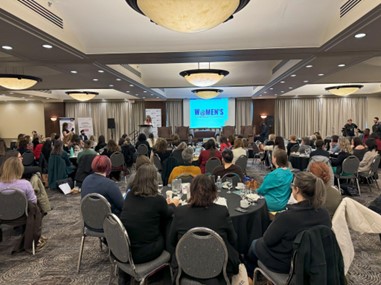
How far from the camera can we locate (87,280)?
3293 mm

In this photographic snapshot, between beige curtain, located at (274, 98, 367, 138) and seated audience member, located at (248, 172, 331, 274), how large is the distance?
15656 millimetres

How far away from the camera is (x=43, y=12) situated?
13.1 feet

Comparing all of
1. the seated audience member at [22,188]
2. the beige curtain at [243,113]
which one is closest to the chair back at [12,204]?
the seated audience member at [22,188]

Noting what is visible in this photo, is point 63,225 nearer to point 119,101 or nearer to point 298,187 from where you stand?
point 298,187

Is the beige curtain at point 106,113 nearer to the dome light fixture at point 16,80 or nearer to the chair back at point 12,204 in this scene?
the dome light fixture at point 16,80

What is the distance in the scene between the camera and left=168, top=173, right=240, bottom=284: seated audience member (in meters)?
2.30

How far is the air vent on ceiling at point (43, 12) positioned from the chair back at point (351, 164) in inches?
239

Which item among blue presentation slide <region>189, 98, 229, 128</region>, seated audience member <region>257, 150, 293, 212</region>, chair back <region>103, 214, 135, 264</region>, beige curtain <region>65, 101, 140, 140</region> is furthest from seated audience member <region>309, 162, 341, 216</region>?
beige curtain <region>65, 101, 140, 140</region>

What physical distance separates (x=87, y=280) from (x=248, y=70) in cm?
791

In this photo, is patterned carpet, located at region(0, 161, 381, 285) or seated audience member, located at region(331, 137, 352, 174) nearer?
patterned carpet, located at region(0, 161, 381, 285)

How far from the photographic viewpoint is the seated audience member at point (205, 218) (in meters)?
2.30

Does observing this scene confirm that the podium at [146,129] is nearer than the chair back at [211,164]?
No

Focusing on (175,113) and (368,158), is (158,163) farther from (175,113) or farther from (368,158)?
(175,113)

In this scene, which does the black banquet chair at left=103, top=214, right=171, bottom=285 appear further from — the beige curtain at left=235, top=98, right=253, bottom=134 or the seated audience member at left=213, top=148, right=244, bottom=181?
the beige curtain at left=235, top=98, right=253, bottom=134
